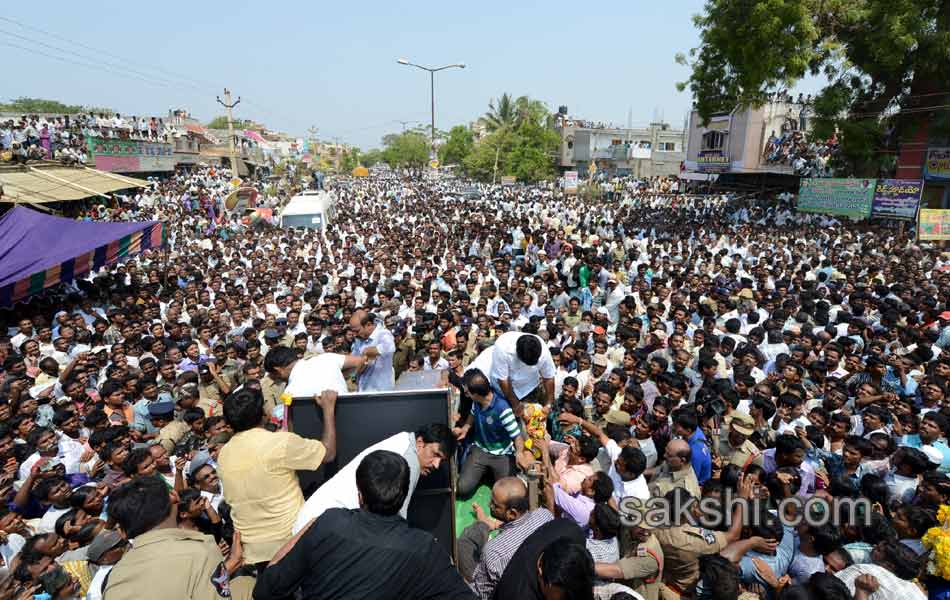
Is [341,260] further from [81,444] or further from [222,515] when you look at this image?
[222,515]

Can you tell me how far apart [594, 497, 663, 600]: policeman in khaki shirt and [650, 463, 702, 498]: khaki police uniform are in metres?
0.43

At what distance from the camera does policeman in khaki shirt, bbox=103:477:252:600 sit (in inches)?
75.5

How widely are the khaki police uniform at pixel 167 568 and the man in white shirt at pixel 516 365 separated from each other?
220 cm

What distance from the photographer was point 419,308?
327 inches

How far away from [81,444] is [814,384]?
6.72 m

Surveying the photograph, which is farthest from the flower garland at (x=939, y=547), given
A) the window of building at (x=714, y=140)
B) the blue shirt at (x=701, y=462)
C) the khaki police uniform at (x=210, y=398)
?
the window of building at (x=714, y=140)

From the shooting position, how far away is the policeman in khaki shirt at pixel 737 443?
4160 mm

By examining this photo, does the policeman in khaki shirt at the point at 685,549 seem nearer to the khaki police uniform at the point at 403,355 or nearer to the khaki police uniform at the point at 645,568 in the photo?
the khaki police uniform at the point at 645,568

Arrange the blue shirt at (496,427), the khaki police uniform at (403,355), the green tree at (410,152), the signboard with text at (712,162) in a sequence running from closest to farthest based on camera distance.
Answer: the blue shirt at (496,427), the khaki police uniform at (403,355), the signboard with text at (712,162), the green tree at (410,152)

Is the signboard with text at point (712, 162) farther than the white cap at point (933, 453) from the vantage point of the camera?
Yes

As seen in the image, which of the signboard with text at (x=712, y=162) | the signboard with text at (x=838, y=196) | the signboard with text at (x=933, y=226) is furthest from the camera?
the signboard with text at (x=712, y=162)

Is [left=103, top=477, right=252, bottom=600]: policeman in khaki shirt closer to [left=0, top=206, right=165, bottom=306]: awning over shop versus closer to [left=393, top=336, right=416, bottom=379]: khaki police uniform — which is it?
[left=393, top=336, right=416, bottom=379]: khaki police uniform

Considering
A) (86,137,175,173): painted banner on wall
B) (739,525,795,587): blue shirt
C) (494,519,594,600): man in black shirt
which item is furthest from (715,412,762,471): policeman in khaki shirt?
(86,137,175,173): painted banner on wall

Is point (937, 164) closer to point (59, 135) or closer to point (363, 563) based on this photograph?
point (363, 563)
